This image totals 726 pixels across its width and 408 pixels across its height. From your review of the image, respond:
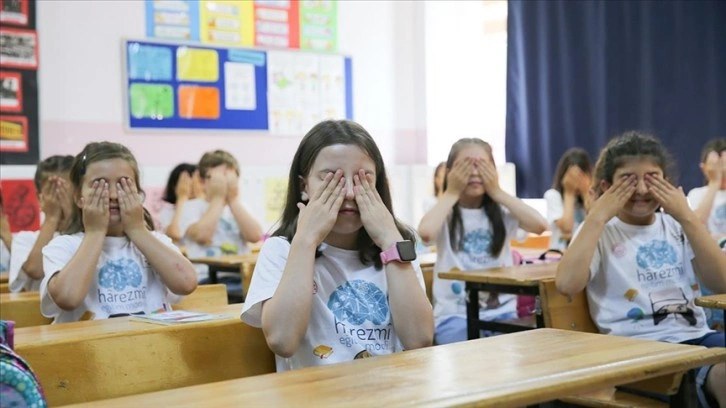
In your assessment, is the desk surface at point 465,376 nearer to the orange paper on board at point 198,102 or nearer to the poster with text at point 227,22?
→ the orange paper on board at point 198,102

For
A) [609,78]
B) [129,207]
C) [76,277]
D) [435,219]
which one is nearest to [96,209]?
Answer: [129,207]

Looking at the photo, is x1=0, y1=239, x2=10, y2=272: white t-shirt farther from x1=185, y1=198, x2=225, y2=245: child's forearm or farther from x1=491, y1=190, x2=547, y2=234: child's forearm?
x1=491, y1=190, x2=547, y2=234: child's forearm

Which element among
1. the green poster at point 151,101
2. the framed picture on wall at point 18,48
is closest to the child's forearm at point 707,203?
the green poster at point 151,101

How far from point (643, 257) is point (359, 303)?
116 cm

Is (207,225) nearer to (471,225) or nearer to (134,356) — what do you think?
(471,225)

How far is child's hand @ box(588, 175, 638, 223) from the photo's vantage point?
2.69m

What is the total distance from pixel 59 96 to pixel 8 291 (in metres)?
2.33

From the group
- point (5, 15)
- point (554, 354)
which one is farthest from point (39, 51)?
point (554, 354)

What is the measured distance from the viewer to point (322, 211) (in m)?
1.88

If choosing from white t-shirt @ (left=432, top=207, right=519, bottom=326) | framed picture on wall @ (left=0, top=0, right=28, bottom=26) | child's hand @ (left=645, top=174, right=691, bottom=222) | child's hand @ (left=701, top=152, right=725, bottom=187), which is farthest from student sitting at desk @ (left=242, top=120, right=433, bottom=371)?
framed picture on wall @ (left=0, top=0, right=28, bottom=26)

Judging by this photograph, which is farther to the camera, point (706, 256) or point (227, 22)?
point (227, 22)

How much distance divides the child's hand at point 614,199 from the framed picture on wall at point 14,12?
12.6 feet

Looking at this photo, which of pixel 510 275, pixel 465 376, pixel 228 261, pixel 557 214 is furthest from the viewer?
pixel 557 214

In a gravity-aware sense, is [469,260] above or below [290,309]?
below
